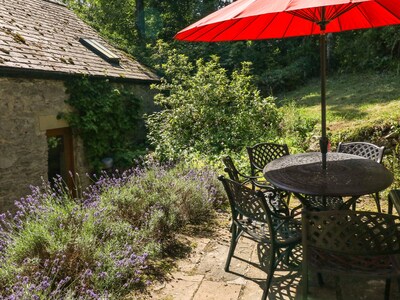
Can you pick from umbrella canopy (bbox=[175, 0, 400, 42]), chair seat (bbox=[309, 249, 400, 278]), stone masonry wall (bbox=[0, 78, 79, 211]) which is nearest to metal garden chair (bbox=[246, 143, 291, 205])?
umbrella canopy (bbox=[175, 0, 400, 42])

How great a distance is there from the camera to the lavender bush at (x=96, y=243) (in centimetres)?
260

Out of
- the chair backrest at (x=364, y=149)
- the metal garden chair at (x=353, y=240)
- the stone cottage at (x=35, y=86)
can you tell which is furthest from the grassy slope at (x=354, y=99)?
the stone cottage at (x=35, y=86)

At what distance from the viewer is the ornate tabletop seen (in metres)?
2.68

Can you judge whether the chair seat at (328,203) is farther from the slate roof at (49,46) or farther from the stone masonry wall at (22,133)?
the slate roof at (49,46)

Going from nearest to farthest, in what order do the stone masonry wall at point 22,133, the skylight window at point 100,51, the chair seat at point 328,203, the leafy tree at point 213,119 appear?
the chair seat at point 328,203 < the stone masonry wall at point 22,133 < the leafy tree at point 213,119 < the skylight window at point 100,51

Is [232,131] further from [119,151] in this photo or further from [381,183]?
[381,183]

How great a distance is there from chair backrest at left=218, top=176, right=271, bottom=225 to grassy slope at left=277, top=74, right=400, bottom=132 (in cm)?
495

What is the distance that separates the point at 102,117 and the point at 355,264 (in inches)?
271

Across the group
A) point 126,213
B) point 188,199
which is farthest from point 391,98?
point 126,213

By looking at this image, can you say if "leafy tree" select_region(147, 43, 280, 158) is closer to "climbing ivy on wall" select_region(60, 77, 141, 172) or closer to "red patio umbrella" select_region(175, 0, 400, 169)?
"climbing ivy on wall" select_region(60, 77, 141, 172)

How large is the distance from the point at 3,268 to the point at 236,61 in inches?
560

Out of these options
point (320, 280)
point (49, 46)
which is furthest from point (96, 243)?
point (49, 46)

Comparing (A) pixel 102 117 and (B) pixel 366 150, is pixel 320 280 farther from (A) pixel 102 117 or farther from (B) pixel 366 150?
(A) pixel 102 117

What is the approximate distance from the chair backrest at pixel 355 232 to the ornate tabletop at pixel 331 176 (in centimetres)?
60
